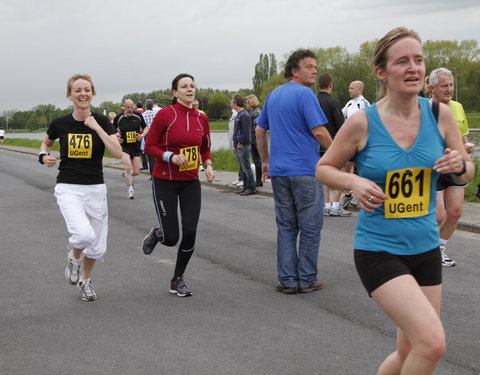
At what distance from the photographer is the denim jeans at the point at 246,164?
14611 mm

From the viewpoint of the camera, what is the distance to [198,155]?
6.30 metres

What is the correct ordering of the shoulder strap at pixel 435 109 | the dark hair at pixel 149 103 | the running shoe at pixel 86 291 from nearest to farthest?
the shoulder strap at pixel 435 109, the running shoe at pixel 86 291, the dark hair at pixel 149 103

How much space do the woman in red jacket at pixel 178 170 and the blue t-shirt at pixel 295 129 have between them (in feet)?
2.54

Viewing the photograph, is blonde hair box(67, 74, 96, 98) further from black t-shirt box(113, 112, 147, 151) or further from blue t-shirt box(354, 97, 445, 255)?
black t-shirt box(113, 112, 147, 151)

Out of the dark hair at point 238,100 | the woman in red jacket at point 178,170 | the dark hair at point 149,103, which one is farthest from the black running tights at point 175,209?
the dark hair at point 149,103

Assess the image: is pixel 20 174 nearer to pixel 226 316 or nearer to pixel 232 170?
pixel 232 170

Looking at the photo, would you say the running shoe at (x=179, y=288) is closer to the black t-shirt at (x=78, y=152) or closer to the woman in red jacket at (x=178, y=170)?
the woman in red jacket at (x=178, y=170)

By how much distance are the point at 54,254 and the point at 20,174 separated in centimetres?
1594

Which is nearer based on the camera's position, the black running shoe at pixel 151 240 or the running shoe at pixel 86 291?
the running shoe at pixel 86 291

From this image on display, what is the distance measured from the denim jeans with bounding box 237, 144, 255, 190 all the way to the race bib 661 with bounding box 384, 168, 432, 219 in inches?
454

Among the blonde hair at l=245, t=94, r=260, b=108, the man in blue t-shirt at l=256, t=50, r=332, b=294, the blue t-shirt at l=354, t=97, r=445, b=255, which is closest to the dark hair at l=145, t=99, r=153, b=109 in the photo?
the blonde hair at l=245, t=94, r=260, b=108

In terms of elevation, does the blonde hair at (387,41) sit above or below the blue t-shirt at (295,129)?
above

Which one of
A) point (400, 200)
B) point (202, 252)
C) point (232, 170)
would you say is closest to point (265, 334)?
point (400, 200)

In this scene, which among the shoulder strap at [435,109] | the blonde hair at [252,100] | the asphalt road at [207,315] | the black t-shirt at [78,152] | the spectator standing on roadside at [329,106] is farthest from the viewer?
the blonde hair at [252,100]
